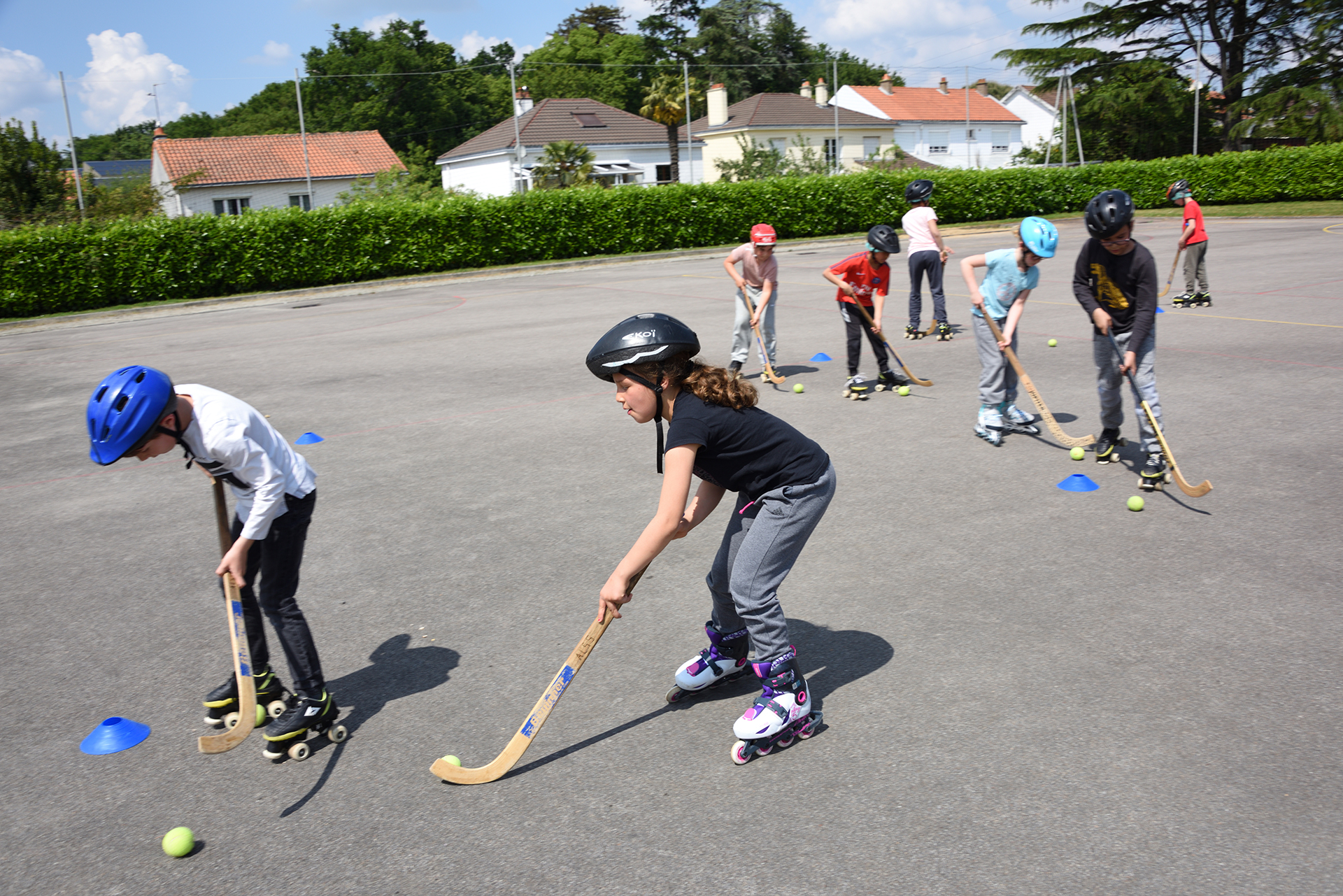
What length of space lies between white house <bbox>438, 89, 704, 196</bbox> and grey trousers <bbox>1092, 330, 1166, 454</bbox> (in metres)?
55.0

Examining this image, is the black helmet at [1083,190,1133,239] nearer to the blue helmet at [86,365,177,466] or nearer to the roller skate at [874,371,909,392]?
the roller skate at [874,371,909,392]

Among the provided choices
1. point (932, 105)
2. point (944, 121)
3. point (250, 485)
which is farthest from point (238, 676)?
point (932, 105)

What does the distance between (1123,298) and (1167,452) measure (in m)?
1.25

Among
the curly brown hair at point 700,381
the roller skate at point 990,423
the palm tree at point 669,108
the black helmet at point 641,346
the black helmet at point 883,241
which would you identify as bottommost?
the roller skate at point 990,423

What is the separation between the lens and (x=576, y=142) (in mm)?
61875

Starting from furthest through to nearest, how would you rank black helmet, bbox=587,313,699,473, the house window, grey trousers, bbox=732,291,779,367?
the house window < grey trousers, bbox=732,291,779,367 < black helmet, bbox=587,313,699,473

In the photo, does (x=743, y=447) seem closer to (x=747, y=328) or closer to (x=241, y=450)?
(x=241, y=450)

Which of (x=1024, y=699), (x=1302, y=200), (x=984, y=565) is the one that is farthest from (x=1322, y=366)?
(x=1302, y=200)

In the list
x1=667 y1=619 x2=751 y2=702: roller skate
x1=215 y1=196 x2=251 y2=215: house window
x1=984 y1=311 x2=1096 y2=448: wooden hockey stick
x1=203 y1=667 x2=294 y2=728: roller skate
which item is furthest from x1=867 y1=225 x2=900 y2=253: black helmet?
x1=215 y1=196 x2=251 y2=215: house window

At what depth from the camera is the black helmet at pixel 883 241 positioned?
1010cm

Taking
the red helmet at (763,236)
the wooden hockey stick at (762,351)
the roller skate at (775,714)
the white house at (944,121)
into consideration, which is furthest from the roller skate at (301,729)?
the white house at (944,121)

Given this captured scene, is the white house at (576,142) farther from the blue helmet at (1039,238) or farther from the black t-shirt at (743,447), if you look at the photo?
the black t-shirt at (743,447)

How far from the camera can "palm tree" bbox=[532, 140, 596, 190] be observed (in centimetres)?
4784

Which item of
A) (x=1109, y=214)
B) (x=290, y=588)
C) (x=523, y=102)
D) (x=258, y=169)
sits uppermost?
(x=523, y=102)
